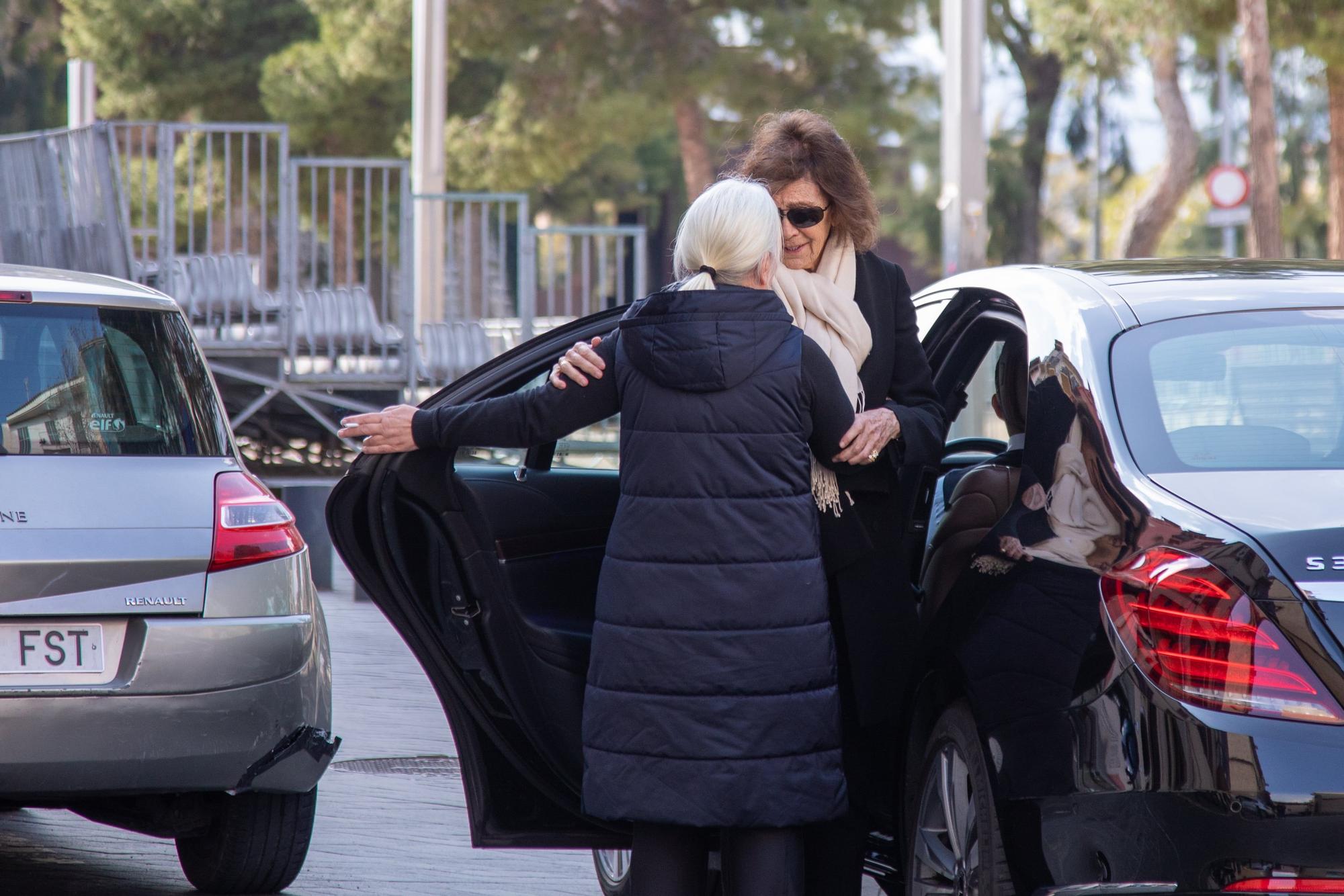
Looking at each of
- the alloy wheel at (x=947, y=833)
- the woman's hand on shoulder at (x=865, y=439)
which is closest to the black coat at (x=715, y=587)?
the woman's hand on shoulder at (x=865, y=439)

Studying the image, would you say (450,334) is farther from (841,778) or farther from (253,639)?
(841,778)

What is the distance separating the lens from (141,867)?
5.05m

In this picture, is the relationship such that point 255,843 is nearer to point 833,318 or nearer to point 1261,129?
point 833,318

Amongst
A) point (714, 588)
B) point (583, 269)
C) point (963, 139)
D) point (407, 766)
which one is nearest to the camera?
point (714, 588)

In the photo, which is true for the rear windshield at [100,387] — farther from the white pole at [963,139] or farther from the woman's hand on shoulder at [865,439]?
the white pole at [963,139]

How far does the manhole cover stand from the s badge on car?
427 centimetres

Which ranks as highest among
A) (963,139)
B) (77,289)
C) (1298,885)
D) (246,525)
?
(963,139)

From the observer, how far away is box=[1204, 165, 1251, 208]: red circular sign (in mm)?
19719

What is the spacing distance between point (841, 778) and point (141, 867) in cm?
255

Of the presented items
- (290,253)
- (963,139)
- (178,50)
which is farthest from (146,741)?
(178,50)

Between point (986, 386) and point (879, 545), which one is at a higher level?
point (986, 386)

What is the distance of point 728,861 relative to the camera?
3.35 m

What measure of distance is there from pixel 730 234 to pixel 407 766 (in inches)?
150

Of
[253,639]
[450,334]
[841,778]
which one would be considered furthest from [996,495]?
[450,334]
